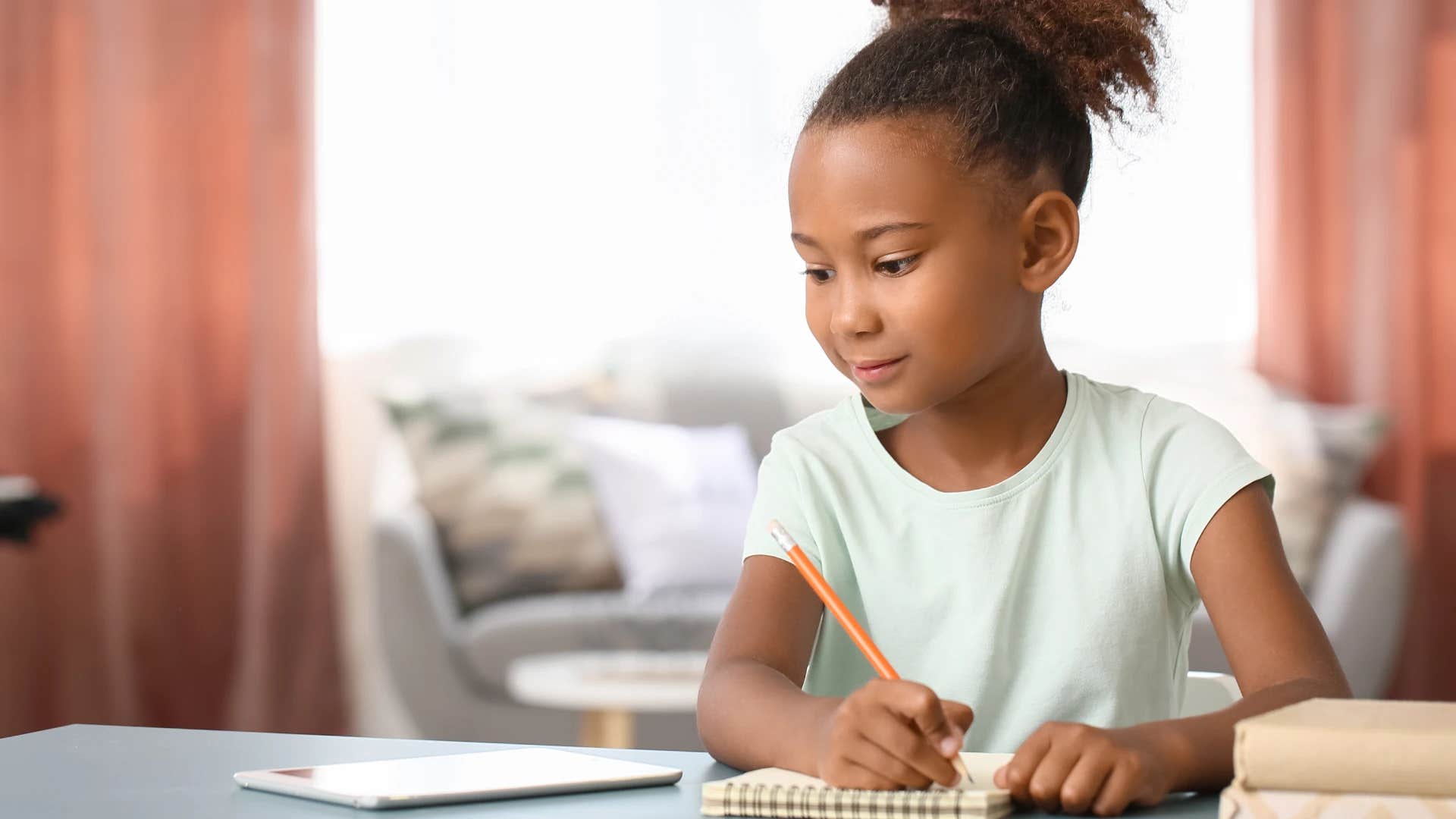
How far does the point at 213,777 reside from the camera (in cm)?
A: 69

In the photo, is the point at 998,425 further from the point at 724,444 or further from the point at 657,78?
the point at 657,78

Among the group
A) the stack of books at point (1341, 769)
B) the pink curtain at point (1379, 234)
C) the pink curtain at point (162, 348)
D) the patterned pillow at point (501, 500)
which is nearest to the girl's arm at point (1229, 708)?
the stack of books at point (1341, 769)

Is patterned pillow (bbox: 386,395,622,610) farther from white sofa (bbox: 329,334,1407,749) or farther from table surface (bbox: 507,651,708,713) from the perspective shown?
table surface (bbox: 507,651,708,713)

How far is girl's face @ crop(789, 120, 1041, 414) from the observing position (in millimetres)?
886

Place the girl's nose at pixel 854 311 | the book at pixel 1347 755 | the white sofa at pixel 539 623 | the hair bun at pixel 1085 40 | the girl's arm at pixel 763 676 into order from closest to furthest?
the book at pixel 1347 755, the girl's arm at pixel 763 676, the girl's nose at pixel 854 311, the hair bun at pixel 1085 40, the white sofa at pixel 539 623

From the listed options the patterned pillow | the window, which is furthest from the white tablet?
the window

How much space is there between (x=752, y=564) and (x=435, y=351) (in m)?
2.46

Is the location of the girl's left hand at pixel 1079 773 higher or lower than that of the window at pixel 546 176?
lower

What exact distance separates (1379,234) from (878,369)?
98.8 inches

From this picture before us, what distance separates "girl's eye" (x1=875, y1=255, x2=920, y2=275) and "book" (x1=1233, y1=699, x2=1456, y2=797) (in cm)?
43

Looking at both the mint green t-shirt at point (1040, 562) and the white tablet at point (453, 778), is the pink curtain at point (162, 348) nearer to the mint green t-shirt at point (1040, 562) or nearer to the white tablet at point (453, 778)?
the mint green t-shirt at point (1040, 562)

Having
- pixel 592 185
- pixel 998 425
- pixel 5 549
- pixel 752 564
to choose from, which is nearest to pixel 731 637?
pixel 752 564

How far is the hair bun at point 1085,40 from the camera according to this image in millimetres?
1008

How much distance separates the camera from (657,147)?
3.30 meters
